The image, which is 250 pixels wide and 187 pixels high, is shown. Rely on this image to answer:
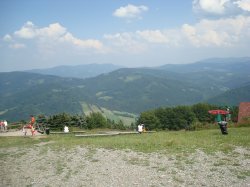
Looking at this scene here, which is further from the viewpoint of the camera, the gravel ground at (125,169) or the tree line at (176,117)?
the tree line at (176,117)

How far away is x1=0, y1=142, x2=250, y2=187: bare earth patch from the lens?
17.5m

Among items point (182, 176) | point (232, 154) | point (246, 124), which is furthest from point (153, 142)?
point (246, 124)

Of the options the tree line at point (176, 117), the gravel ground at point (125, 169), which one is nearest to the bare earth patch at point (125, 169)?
the gravel ground at point (125, 169)

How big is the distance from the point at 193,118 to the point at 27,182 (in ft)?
388

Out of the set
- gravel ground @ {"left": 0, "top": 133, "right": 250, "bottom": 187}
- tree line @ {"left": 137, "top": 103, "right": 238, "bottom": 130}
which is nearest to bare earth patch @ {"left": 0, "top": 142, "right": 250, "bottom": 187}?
gravel ground @ {"left": 0, "top": 133, "right": 250, "bottom": 187}

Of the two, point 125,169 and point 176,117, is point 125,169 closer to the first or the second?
point 125,169

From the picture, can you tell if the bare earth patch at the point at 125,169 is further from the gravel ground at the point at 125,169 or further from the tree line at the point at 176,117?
the tree line at the point at 176,117

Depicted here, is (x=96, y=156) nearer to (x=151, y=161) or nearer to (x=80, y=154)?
(x=80, y=154)

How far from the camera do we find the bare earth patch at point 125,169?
1752cm

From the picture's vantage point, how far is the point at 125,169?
20.1 metres

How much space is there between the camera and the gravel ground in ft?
57.4

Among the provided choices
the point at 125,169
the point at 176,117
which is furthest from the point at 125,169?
the point at 176,117

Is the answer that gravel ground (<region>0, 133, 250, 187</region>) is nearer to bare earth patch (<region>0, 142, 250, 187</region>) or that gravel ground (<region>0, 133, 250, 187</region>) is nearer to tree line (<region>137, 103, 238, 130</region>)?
bare earth patch (<region>0, 142, 250, 187</region>)

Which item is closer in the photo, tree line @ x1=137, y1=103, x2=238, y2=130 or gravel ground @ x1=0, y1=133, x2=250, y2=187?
gravel ground @ x1=0, y1=133, x2=250, y2=187
